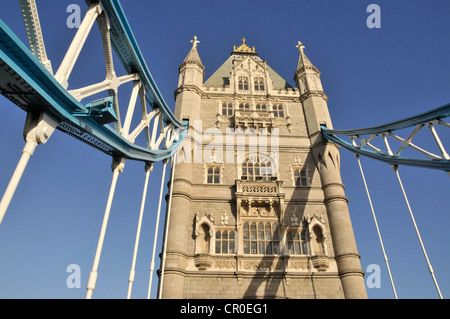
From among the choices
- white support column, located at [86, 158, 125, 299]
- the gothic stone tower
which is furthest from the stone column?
white support column, located at [86, 158, 125, 299]

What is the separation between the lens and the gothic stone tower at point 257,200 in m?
15.2

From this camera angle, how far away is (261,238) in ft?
55.3

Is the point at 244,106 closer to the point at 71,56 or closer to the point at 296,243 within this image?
the point at 296,243

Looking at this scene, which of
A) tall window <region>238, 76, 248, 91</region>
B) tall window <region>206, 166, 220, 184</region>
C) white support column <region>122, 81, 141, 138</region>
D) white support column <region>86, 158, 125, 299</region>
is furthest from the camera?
tall window <region>238, 76, 248, 91</region>

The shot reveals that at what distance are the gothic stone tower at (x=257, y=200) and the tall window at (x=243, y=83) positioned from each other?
1.49 ft

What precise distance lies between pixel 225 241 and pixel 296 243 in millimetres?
4006

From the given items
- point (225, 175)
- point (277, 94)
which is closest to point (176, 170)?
point (225, 175)

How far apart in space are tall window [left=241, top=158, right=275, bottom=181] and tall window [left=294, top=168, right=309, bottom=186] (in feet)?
5.34

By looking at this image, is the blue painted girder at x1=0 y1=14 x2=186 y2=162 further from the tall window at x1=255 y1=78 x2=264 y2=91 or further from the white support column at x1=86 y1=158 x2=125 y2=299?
the tall window at x1=255 y1=78 x2=264 y2=91

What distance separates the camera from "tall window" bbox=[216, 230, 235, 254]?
1634cm

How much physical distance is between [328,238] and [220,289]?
6.64 meters
